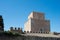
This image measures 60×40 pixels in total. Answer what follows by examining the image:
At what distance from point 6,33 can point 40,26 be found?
510 inches

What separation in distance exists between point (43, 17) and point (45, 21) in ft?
3.84

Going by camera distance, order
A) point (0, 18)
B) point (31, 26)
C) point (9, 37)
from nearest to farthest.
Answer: point (9, 37) → point (0, 18) → point (31, 26)

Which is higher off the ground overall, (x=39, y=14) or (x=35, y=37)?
(x=39, y=14)

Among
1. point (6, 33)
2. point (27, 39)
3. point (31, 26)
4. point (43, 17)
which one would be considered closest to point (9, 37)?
point (6, 33)

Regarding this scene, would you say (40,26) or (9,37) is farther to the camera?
(40,26)

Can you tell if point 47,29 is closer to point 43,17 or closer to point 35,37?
point 43,17

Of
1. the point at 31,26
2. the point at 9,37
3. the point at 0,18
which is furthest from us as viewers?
the point at 31,26

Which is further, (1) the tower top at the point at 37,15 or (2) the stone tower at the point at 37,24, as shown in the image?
(1) the tower top at the point at 37,15

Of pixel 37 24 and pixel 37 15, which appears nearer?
pixel 37 24

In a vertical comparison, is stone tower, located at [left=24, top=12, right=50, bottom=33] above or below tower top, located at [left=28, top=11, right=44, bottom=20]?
below

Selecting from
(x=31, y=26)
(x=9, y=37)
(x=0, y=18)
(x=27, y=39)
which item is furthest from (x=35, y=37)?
(x=31, y=26)

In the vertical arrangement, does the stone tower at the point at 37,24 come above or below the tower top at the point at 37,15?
below

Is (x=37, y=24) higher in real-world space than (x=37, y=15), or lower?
lower

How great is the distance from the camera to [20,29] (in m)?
23.3
